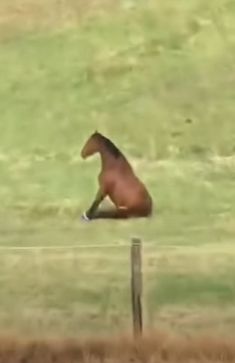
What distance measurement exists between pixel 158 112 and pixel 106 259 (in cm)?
230

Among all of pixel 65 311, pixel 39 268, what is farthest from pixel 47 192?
pixel 65 311

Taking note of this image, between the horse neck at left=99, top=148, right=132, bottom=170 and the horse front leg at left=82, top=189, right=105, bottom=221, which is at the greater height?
the horse neck at left=99, top=148, right=132, bottom=170

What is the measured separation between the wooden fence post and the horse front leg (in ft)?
4.71

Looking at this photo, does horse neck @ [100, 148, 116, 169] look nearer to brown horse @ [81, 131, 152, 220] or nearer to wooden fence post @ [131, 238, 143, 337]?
→ brown horse @ [81, 131, 152, 220]

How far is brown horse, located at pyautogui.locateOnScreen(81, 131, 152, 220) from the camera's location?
192 inches

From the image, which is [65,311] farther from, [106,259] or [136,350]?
[136,350]

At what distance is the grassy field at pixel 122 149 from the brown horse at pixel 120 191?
0.07 meters

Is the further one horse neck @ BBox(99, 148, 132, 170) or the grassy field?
horse neck @ BBox(99, 148, 132, 170)

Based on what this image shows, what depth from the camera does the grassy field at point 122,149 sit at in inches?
151

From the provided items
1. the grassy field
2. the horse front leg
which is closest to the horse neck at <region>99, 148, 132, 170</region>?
the horse front leg

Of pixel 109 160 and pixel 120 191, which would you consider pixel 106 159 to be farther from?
pixel 120 191

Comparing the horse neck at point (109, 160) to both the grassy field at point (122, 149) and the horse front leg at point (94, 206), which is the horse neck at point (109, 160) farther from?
the grassy field at point (122, 149)

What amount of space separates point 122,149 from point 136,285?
2.32 metres

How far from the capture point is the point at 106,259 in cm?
385
